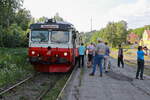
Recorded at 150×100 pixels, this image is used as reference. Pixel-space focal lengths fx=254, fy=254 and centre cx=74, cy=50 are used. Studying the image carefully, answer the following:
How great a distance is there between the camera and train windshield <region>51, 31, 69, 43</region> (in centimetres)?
1443

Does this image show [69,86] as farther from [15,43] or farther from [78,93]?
[15,43]

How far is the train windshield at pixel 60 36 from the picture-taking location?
47.3 ft

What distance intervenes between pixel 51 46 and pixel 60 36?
798mm

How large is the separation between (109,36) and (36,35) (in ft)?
265

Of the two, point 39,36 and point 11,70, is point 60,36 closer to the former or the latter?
point 39,36

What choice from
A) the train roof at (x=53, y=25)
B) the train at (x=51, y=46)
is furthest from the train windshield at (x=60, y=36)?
the train roof at (x=53, y=25)

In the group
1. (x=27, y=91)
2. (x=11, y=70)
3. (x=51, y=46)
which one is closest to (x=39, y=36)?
(x=51, y=46)

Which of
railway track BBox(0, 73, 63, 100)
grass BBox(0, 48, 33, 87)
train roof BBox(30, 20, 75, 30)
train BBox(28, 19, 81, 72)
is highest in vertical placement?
train roof BBox(30, 20, 75, 30)

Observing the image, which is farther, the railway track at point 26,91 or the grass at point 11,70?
the grass at point 11,70

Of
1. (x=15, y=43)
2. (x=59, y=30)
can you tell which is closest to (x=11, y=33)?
(x=15, y=43)

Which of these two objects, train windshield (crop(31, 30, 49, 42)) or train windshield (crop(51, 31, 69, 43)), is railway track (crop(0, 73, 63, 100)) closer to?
train windshield (crop(31, 30, 49, 42))

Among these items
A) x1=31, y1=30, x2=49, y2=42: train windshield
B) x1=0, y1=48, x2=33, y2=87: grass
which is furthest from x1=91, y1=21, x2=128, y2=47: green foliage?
x1=31, y1=30, x2=49, y2=42: train windshield

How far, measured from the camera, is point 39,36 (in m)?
14.7

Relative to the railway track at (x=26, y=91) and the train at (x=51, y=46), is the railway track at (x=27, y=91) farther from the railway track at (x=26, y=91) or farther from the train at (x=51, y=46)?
the train at (x=51, y=46)
